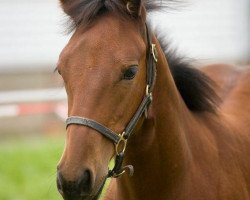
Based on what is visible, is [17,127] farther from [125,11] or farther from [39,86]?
[125,11]

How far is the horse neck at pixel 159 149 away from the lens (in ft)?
12.9

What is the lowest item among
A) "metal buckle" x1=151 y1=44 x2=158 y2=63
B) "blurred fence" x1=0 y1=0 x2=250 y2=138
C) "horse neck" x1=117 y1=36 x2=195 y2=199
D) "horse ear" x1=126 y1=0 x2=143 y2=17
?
"blurred fence" x1=0 y1=0 x2=250 y2=138

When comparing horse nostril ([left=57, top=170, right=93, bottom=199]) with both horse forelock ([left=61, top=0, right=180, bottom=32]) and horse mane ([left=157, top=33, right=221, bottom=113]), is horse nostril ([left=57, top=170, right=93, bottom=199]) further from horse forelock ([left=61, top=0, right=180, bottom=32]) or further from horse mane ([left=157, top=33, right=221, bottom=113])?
horse mane ([left=157, top=33, right=221, bottom=113])

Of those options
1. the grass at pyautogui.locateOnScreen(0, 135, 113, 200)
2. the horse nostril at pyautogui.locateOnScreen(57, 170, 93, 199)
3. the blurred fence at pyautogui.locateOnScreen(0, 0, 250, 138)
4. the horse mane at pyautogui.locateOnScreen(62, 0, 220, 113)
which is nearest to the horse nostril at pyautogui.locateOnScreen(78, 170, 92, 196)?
the horse nostril at pyautogui.locateOnScreen(57, 170, 93, 199)

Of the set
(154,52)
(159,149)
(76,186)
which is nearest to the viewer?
(76,186)

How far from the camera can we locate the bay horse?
3422 mm

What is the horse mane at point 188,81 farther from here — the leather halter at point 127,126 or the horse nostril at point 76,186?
the horse nostril at point 76,186

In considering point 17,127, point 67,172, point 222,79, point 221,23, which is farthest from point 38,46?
point 67,172

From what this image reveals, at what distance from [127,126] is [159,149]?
1.52ft

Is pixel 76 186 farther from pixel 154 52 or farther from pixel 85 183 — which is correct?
pixel 154 52

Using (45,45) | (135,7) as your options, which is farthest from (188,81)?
(45,45)

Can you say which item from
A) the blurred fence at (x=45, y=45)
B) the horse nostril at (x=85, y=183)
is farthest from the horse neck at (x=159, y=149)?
the blurred fence at (x=45, y=45)

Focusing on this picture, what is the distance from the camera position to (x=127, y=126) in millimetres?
3621

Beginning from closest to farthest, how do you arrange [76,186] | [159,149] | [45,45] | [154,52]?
[76,186], [154,52], [159,149], [45,45]
